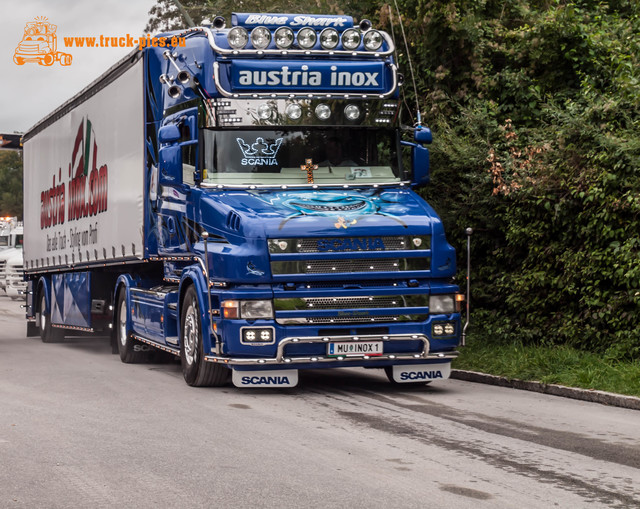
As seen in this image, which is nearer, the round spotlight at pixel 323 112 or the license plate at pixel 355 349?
the license plate at pixel 355 349

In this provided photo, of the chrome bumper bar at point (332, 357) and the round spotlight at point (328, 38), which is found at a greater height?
the round spotlight at point (328, 38)

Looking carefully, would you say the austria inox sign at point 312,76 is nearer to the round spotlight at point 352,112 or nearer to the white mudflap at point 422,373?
the round spotlight at point 352,112

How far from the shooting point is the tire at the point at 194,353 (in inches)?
483

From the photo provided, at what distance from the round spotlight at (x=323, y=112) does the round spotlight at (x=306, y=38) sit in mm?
665

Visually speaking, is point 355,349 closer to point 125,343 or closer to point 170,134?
point 170,134

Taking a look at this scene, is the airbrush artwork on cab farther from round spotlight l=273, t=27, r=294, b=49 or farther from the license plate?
round spotlight l=273, t=27, r=294, b=49

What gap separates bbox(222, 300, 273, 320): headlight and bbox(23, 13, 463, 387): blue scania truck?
1 cm

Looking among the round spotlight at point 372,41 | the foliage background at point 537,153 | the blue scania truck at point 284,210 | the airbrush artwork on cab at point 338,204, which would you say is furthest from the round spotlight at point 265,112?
the foliage background at point 537,153

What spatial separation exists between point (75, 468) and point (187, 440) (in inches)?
52.4

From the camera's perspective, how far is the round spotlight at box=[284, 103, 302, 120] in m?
12.5

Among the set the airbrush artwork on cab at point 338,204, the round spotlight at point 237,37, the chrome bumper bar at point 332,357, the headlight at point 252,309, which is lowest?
the chrome bumper bar at point 332,357

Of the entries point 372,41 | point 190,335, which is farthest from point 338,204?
point 190,335

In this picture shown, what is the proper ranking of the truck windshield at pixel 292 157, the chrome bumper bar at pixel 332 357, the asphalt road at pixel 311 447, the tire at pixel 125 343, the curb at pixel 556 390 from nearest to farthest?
1. the asphalt road at pixel 311 447
2. the curb at pixel 556 390
3. the chrome bumper bar at pixel 332 357
4. the truck windshield at pixel 292 157
5. the tire at pixel 125 343

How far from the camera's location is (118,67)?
16188 mm
